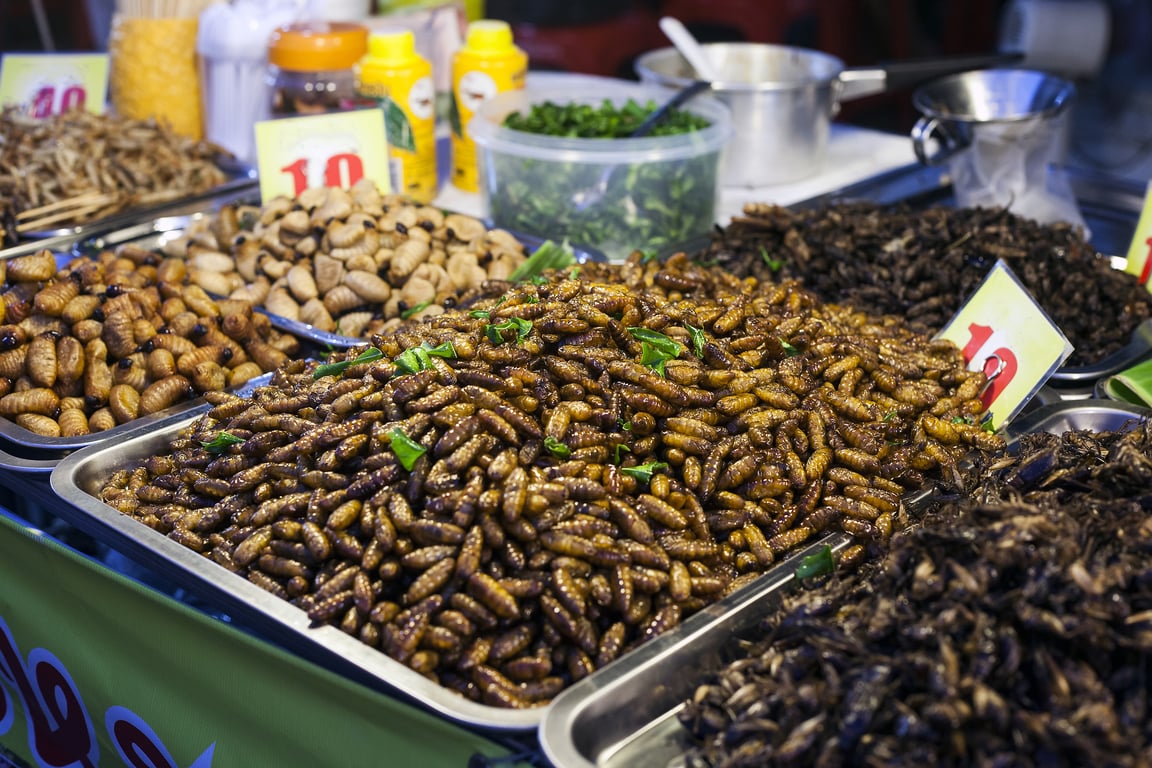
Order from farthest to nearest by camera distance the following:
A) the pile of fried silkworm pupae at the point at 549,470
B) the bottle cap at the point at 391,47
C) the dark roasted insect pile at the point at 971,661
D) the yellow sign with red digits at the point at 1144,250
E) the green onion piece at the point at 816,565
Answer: the bottle cap at the point at 391,47 < the yellow sign with red digits at the point at 1144,250 < the green onion piece at the point at 816,565 < the pile of fried silkworm pupae at the point at 549,470 < the dark roasted insect pile at the point at 971,661

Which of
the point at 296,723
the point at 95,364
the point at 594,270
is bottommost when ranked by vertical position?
the point at 296,723

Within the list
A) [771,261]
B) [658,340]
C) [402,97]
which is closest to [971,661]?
[658,340]

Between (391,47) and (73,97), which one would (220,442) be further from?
(73,97)

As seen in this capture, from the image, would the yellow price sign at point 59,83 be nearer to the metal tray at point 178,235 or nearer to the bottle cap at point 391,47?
the metal tray at point 178,235

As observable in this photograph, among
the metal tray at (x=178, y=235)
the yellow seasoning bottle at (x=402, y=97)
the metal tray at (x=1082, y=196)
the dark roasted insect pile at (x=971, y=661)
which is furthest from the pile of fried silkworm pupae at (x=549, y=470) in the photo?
the yellow seasoning bottle at (x=402, y=97)

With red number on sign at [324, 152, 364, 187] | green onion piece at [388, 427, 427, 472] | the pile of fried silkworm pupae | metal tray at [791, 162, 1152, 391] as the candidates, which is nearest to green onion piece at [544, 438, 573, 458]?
the pile of fried silkworm pupae

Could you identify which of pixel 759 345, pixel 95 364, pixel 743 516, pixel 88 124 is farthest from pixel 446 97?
pixel 743 516

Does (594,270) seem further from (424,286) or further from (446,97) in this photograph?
(446,97)
